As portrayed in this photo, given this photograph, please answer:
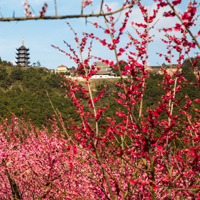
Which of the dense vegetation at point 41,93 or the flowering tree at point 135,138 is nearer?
the flowering tree at point 135,138

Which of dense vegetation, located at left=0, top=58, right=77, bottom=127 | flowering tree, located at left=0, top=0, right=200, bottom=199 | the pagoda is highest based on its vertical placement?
the pagoda

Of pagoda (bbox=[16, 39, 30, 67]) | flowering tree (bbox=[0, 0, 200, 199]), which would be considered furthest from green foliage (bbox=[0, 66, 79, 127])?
flowering tree (bbox=[0, 0, 200, 199])

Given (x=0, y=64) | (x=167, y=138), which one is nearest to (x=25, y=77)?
(x=0, y=64)

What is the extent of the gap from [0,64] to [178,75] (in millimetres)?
88028

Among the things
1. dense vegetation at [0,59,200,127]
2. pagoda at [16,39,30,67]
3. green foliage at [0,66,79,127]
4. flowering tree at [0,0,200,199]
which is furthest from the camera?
pagoda at [16,39,30,67]

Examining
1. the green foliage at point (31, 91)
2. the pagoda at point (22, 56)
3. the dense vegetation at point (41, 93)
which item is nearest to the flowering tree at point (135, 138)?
the dense vegetation at point (41, 93)

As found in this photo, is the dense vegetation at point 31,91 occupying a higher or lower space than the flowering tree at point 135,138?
higher

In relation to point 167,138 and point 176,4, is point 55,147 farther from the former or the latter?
point 176,4

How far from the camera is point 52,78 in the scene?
68562 mm

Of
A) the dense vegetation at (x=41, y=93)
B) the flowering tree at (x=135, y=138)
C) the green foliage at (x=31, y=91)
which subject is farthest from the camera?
the green foliage at (x=31, y=91)

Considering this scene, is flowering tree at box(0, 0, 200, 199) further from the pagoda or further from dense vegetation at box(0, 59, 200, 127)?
the pagoda

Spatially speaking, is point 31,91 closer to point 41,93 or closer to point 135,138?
point 41,93

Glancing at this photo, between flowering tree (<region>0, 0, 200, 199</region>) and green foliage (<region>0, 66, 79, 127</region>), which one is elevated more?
green foliage (<region>0, 66, 79, 127</region>)

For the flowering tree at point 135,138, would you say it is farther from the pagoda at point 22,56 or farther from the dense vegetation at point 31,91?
the pagoda at point 22,56
